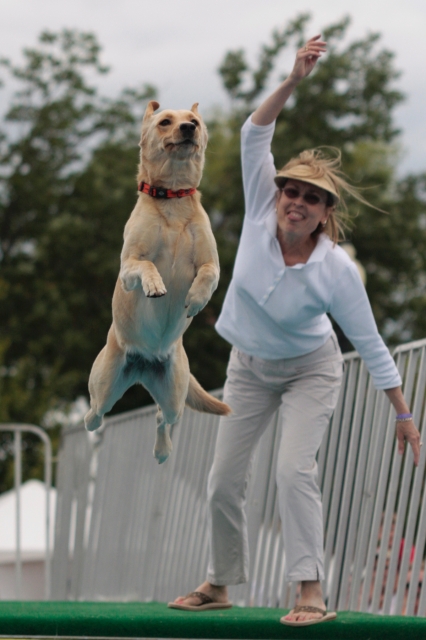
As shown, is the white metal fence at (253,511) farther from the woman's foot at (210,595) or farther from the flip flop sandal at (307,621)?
the woman's foot at (210,595)

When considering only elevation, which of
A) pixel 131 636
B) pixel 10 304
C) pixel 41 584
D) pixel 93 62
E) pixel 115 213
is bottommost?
pixel 41 584

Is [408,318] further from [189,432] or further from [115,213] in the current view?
[189,432]

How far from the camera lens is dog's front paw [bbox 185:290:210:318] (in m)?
2.54

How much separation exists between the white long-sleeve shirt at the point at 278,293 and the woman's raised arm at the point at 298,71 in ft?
0.55

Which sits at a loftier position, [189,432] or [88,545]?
[189,432]

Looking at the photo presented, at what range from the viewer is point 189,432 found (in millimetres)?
7832

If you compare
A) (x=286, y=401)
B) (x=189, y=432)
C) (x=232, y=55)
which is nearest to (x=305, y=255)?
(x=286, y=401)

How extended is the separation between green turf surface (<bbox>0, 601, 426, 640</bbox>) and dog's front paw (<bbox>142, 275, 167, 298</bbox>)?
79.1 inches

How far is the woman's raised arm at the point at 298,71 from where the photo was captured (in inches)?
141

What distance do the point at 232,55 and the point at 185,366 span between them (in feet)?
73.7

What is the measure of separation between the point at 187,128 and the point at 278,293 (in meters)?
1.68

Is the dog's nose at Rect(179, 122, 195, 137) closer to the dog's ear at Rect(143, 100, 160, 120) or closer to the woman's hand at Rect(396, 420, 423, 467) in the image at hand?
the dog's ear at Rect(143, 100, 160, 120)

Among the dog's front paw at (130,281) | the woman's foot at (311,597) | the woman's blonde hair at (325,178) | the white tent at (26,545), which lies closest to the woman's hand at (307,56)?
the woman's blonde hair at (325,178)

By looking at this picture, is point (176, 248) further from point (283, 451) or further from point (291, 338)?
point (283, 451)
